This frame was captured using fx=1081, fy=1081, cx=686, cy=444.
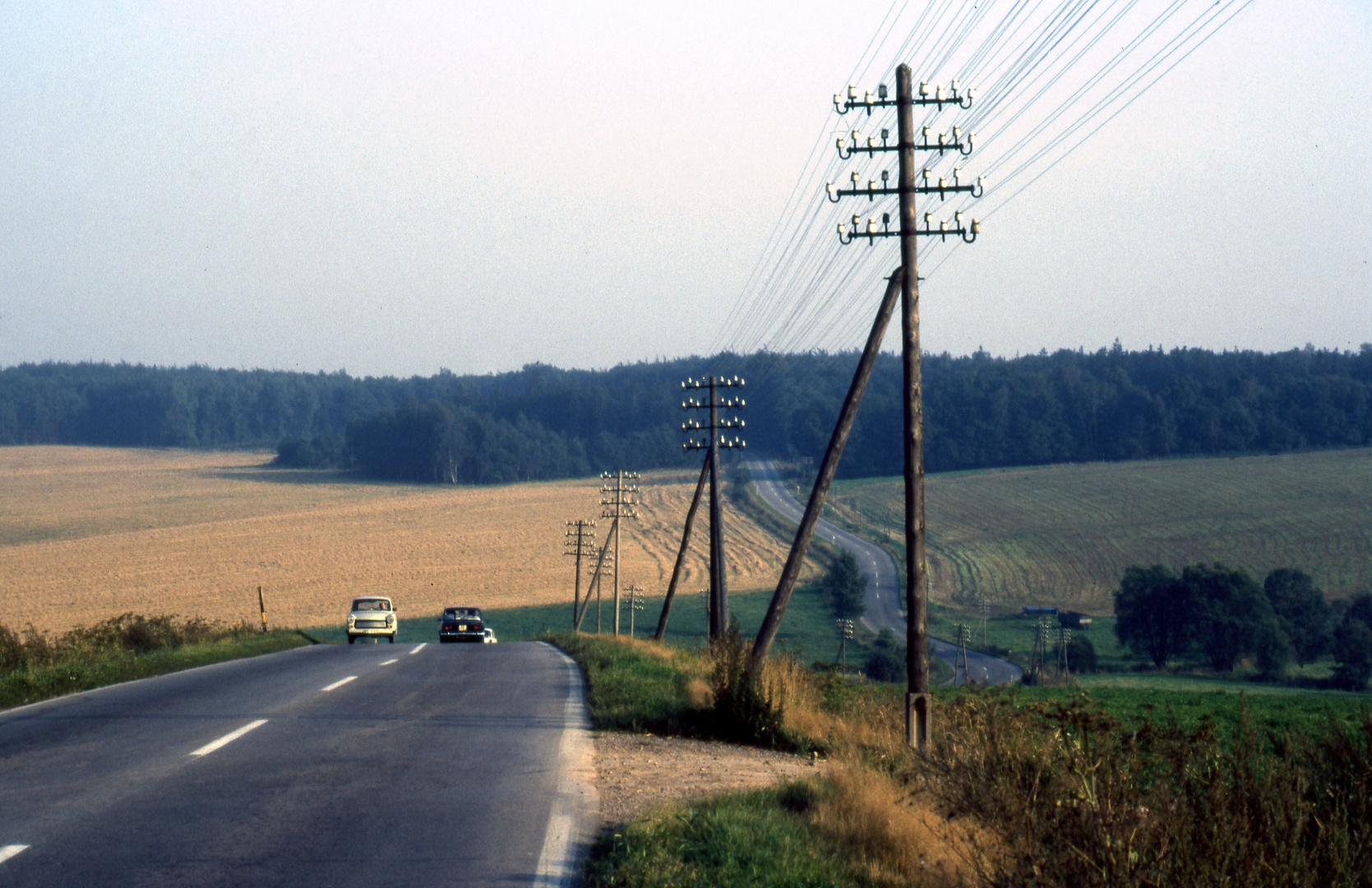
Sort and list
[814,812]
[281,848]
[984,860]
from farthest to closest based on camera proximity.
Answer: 1. [814,812]
2. [281,848]
3. [984,860]

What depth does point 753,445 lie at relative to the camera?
468 ft

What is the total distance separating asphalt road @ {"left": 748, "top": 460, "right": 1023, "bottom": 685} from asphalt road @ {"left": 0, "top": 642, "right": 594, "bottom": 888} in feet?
103

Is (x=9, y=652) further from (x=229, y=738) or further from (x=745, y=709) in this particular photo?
(x=745, y=709)

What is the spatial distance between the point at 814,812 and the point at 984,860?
169cm

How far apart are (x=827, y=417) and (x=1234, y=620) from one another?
2525 inches

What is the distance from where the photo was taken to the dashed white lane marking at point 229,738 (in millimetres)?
9238

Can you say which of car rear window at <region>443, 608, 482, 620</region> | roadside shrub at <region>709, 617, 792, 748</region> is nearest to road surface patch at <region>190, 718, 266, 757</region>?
roadside shrub at <region>709, 617, 792, 748</region>

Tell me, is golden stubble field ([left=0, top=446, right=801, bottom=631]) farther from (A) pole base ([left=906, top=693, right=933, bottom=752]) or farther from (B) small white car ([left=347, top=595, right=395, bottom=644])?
(A) pole base ([left=906, top=693, right=933, bottom=752])

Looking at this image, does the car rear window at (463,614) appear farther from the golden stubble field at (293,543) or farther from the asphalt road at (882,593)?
the asphalt road at (882,593)

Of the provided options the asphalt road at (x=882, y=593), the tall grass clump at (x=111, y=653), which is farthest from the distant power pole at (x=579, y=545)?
the tall grass clump at (x=111, y=653)

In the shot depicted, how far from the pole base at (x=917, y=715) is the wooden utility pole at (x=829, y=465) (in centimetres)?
179

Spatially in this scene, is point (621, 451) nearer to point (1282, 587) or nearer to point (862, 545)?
point (862, 545)

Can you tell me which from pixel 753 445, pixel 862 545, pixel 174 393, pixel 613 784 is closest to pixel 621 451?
pixel 753 445

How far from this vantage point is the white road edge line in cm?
582
